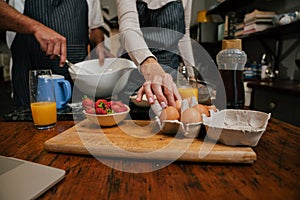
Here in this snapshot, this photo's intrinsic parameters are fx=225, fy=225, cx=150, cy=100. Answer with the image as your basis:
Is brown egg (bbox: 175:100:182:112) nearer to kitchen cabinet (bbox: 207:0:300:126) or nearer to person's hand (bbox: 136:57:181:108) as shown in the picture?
person's hand (bbox: 136:57:181:108)

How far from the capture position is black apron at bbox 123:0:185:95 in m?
1.18

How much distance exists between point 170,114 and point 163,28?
0.78 metres

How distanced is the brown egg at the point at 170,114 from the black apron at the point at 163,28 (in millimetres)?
612

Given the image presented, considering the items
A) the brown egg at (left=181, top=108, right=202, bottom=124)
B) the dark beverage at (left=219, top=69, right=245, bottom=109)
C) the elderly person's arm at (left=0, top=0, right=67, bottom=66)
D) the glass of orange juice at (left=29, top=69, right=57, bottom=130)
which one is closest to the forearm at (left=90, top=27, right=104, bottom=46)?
the elderly person's arm at (left=0, top=0, right=67, bottom=66)

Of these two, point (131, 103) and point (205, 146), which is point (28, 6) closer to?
point (131, 103)

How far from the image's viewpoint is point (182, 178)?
1.29 ft

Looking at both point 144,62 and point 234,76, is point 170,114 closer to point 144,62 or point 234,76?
point 144,62

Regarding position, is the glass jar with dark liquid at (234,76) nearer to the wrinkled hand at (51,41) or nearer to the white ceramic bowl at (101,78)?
the white ceramic bowl at (101,78)

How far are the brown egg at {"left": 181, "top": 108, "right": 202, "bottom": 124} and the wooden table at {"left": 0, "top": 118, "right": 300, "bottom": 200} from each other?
0.11 metres

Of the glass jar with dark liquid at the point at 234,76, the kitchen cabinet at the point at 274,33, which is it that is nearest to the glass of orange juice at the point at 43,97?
the glass jar with dark liquid at the point at 234,76

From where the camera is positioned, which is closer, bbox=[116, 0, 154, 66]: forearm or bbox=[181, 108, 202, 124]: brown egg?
bbox=[181, 108, 202, 124]: brown egg

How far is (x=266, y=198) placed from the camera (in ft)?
1.09

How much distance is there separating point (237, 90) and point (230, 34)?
1787mm

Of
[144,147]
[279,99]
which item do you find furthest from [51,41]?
[279,99]
